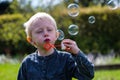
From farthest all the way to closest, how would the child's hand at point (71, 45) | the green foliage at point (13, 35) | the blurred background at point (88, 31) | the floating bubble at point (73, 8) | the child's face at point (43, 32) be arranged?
1. the green foliage at point (13, 35)
2. the blurred background at point (88, 31)
3. the floating bubble at point (73, 8)
4. the child's face at point (43, 32)
5. the child's hand at point (71, 45)

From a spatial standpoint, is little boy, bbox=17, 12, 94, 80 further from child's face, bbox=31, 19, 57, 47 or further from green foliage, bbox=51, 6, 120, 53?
green foliage, bbox=51, 6, 120, 53

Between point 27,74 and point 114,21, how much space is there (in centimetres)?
Answer: 1076

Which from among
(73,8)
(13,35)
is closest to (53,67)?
(73,8)

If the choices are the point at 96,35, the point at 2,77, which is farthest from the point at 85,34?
the point at 2,77

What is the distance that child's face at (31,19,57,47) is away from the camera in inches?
141

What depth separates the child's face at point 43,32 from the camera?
3.58 m

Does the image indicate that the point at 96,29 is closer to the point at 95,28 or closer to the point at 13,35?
the point at 95,28

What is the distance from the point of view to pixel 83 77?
11.5 ft

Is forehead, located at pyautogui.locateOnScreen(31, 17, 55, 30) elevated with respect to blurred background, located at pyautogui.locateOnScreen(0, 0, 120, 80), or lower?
elevated

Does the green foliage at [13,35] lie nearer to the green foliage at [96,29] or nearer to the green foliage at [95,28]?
the green foliage at [95,28]

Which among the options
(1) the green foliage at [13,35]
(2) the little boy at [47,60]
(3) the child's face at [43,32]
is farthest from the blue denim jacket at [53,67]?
(1) the green foliage at [13,35]

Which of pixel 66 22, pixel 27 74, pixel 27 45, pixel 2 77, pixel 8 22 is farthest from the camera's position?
pixel 8 22

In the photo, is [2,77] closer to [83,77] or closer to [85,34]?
[85,34]

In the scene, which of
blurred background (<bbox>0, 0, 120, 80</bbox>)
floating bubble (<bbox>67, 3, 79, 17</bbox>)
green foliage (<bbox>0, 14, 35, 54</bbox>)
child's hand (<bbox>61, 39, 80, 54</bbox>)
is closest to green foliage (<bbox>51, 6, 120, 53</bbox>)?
blurred background (<bbox>0, 0, 120, 80</bbox>)
